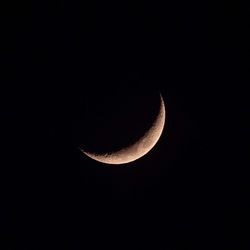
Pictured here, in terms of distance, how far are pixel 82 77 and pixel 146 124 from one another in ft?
2.80

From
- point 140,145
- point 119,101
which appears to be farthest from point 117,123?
point 140,145

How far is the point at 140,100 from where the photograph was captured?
10.2 feet

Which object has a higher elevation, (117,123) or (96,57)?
(96,57)

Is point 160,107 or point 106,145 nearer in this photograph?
point 106,145

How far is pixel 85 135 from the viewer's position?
3119mm

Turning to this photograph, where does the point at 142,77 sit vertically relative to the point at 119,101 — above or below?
above

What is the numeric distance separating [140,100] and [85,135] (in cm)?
70

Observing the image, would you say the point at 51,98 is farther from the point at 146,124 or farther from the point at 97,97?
the point at 146,124

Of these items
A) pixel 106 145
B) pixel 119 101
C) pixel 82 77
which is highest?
pixel 82 77

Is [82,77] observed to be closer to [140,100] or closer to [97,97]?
[97,97]

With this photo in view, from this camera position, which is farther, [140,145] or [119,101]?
[140,145]

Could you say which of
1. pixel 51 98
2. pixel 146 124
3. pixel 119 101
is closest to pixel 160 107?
pixel 146 124

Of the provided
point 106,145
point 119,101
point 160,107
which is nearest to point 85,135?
point 106,145

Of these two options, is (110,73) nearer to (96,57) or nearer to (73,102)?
(96,57)
